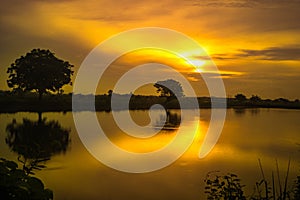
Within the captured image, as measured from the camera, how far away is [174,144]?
19.8 m

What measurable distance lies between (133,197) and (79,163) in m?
5.00

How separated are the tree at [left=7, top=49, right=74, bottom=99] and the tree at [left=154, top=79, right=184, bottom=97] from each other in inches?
1600

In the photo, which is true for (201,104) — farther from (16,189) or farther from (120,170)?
(16,189)

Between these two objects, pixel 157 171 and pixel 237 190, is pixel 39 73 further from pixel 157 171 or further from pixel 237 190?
pixel 237 190

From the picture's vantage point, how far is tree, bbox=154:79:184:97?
279 ft

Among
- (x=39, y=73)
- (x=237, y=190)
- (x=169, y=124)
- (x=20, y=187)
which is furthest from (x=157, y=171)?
(x=39, y=73)

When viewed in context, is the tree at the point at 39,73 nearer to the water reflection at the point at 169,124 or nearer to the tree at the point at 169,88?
the water reflection at the point at 169,124

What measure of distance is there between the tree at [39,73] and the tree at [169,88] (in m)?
40.6

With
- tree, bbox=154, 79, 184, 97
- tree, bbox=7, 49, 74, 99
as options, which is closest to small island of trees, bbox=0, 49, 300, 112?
tree, bbox=7, 49, 74, 99

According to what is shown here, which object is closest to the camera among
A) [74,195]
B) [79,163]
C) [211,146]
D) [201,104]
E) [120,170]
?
[74,195]

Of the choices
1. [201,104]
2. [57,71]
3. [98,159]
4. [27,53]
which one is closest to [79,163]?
[98,159]

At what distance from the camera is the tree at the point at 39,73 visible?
141 ft

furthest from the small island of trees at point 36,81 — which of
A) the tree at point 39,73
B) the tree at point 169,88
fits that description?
the tree at point 169,88

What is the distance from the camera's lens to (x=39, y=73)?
4316 cm
